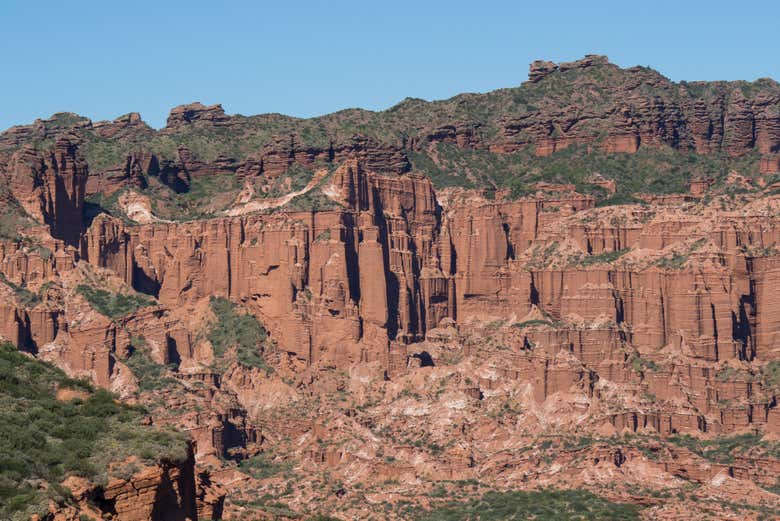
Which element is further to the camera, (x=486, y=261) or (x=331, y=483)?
(x=486, y=261)

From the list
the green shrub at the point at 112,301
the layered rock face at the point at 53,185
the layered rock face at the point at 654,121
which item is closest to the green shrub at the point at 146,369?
the green shrub at the point at 112,301

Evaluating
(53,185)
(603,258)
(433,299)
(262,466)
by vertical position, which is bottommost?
(262,466)

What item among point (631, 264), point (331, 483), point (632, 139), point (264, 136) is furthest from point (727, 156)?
point (331, 483)

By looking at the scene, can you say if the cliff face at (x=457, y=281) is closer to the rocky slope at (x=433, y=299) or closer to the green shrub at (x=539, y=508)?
the rocky slope at (x=433, y=299)

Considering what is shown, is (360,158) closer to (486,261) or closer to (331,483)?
(486,261)

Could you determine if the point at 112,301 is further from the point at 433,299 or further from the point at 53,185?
the point at 433,299

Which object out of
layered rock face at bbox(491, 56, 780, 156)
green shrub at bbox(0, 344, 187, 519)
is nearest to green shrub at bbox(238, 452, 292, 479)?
layered rock face at bbox(491, 56, 780, 156)

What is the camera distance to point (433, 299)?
152 meters

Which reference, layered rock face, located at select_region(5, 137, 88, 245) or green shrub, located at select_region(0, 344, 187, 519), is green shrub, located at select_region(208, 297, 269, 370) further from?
green shrub, located at select_region(0, 344, 187, 519)

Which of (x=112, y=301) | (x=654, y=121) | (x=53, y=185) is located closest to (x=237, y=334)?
(x=112, y=301)

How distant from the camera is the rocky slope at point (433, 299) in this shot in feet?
416

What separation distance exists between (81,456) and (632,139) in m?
131

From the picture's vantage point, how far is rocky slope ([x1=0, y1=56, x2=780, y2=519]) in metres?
127

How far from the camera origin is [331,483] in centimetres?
12556
